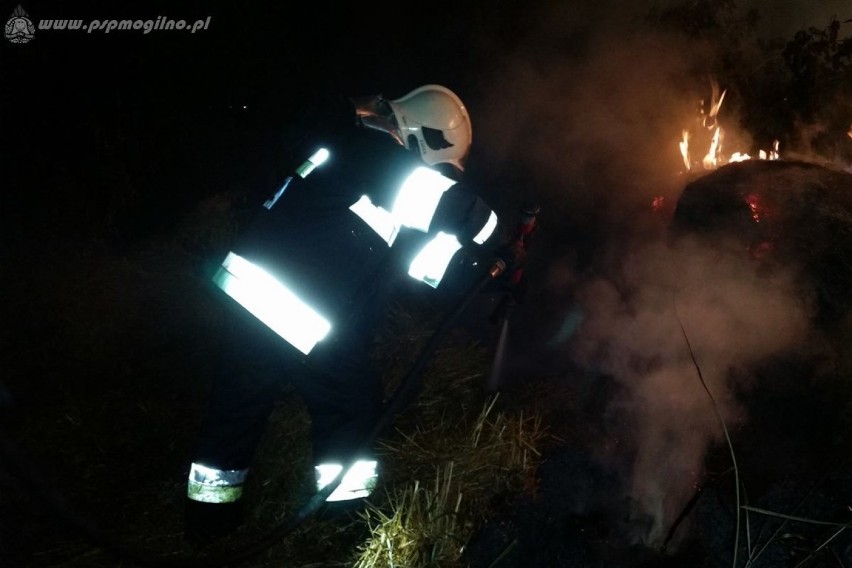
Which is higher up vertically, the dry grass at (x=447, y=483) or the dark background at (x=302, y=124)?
the dark background at (x=302, y=124)

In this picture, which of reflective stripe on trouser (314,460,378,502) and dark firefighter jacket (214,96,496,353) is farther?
reflective stripe on trouser (314,460,378,502)

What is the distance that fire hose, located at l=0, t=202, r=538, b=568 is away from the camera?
145 centimetres

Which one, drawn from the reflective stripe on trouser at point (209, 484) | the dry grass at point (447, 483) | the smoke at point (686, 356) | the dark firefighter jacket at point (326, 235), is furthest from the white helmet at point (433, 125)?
the reflective stripe on trouser at point (209, 484)

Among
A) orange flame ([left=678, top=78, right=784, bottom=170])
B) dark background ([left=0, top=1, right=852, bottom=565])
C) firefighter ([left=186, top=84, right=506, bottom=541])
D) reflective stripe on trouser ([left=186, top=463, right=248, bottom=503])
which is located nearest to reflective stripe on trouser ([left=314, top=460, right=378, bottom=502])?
firefighter ([left=186, top=84, right=506, bottom=541])

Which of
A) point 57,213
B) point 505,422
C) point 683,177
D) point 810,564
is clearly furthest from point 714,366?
point 57,213

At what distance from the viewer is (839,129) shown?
18.1 ft

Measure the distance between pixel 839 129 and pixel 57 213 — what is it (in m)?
8.06

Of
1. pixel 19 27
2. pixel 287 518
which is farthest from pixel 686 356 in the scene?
pixel 19 27

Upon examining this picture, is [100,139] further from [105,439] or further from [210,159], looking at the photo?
[105,439]

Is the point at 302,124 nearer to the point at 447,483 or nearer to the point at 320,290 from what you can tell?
the point at 320,290

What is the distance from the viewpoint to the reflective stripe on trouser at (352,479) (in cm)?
267

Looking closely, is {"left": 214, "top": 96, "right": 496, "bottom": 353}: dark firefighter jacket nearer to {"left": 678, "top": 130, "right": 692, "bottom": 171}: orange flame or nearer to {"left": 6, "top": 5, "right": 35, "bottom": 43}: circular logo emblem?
{"left": 6, "top": 5, "right": 35, "bottom": 43}: circular logo emblem

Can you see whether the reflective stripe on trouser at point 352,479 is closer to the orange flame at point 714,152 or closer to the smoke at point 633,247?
the smoke at point 633,247

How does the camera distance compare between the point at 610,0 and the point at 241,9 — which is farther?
the point at 610,0
